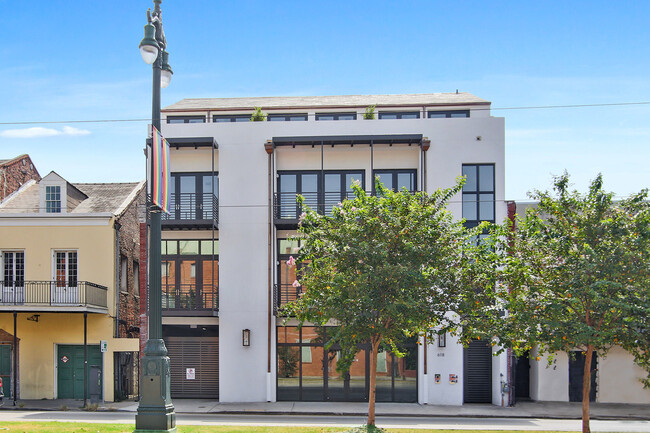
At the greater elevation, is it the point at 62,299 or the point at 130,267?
the point at 130,267

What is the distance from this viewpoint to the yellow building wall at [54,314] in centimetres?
2775

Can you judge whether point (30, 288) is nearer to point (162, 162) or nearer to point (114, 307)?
point (114, 307)

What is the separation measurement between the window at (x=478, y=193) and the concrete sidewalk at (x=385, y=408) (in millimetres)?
7247

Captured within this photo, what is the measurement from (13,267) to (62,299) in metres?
2.73

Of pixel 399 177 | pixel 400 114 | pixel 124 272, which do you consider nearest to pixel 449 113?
pixel 400 114

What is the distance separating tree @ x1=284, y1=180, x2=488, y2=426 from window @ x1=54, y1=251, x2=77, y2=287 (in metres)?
14.3

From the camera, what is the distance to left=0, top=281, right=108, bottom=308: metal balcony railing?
2719 centimetres

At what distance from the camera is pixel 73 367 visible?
28.0 meters

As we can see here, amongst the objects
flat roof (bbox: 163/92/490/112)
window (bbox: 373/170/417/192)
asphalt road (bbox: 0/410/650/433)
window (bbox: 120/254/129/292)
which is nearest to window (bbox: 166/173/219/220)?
window (bbox: 120/254/129/292)

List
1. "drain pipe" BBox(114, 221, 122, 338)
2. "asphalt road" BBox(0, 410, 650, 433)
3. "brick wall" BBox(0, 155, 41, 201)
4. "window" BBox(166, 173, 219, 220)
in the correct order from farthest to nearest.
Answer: "brick wall" BBox(0, 155, 41, 201) → "drain pipe" BBox(114, 221, 122, 338) → "window" BBox(166, 173, 219, 220) → "asphalt road" BBox(0, 410, 650, 433)

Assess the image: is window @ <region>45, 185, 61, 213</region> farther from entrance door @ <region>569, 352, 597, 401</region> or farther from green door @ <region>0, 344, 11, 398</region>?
entrance door @ <region>569, 352, 597, 401</region>

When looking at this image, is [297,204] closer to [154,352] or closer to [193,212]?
[193,212]

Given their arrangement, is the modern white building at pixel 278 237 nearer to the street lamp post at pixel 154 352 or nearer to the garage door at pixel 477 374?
the garage door at pixel 477 374

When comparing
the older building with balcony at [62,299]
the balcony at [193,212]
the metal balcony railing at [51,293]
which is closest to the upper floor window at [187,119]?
the older building with balcony at [62,299]
